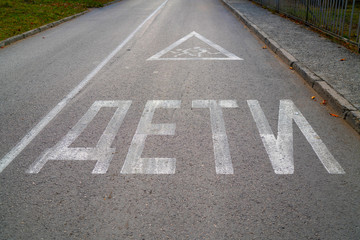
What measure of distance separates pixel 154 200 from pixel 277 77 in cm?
444

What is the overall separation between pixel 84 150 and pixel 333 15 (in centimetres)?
838

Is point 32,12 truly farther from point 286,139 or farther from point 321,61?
point 286,139

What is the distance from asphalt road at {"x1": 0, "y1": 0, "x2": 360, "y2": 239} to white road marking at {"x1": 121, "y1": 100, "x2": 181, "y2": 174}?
1 cm

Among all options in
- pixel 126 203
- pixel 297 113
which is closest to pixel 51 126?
pixel 126 203

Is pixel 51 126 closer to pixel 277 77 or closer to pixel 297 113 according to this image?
pixel 297 113

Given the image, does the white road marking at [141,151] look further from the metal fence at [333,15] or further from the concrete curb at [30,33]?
the concrete curb at [30,33]

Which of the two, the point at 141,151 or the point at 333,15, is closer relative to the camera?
the point at 141,151

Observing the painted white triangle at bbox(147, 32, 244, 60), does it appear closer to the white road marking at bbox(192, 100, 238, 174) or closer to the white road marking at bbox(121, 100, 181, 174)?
the white road marking at bbox(192, 100, 238, 174)

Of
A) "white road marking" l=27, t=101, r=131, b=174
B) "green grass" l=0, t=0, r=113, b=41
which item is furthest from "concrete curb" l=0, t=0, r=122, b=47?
"white road marking" l=27, t=101, r=131, b=174

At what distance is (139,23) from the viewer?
45.9 ft

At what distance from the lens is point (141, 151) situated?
387 cm

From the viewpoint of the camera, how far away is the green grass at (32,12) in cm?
1253

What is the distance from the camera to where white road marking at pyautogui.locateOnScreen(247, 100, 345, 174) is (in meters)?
3.53

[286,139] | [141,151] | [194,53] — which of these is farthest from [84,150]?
[194,53]
